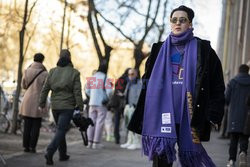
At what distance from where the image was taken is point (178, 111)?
17.7 feet

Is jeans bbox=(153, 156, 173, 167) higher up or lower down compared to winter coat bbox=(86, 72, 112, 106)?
lower down

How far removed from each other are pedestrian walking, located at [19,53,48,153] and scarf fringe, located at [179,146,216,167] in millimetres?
6609

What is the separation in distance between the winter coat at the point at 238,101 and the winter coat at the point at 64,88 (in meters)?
2.91

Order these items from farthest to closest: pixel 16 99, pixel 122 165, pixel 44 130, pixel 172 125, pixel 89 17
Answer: pixel 89 17
pixel 44 130
pixel 16 99
pixel 122 165
pixel 172 125

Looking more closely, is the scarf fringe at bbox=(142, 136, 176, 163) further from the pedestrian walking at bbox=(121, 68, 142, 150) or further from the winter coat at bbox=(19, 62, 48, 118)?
the pedestrian walking at bbox=(121, 68, 142, 150)

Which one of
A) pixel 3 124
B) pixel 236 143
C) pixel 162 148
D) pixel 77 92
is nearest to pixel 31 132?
pixel 77 92

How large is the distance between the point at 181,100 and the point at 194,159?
20.0 inches

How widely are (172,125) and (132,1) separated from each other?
2295 cm

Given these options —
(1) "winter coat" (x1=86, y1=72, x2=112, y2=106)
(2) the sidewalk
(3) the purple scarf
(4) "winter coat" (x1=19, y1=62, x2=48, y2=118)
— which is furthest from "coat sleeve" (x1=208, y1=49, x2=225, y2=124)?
(1) "winter coat" (x1=86, y1=72, x2=112, y2=106)

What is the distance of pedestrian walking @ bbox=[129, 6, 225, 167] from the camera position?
531 cm

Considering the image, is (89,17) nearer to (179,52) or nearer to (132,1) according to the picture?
(132,1)

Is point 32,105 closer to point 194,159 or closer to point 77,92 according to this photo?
point 77,92

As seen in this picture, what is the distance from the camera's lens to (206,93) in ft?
17.5

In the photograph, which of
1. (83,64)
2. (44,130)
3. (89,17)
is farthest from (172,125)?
(83,64)
